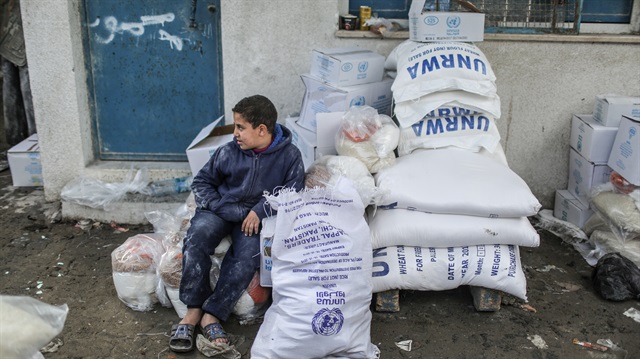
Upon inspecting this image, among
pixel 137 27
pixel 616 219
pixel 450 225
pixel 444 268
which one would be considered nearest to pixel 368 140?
pixel 450 225

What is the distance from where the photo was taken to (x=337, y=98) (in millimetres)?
4086

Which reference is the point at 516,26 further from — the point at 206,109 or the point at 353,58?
the point at 206,109

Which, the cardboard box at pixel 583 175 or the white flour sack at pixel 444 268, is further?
the cardboard box at pixel 583 175

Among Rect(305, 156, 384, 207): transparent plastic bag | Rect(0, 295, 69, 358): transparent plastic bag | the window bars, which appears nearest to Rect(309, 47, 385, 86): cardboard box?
Rect(305, 156, 384, 207): transparent plastic bag

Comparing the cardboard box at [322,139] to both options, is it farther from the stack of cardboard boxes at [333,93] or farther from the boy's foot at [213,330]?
the boy's foot at [213,330]

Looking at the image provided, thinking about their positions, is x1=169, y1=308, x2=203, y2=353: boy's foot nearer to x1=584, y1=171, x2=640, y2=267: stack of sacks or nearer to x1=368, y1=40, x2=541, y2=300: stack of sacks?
x1=368, y1=40, x2=541, y2=300: stack of sacks

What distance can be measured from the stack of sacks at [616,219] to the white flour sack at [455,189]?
944 millimetres

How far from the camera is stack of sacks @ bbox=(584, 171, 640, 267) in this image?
13.3 ft

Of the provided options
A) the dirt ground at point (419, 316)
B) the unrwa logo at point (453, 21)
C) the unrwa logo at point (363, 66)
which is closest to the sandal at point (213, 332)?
the dirt ground at point (419, 316)

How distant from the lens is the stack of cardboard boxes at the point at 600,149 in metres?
4.13

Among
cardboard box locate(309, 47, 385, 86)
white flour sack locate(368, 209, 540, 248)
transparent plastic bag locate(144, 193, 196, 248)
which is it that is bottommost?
transparent plastic bag locate(144, 193, 196, 248)

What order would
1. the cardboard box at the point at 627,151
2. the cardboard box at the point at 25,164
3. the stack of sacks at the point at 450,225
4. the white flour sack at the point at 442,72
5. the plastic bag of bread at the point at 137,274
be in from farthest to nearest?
the cardboard box at the point at 25,164 < the cardboard box at the point at 627,151 < the white flour sack at the point at 442,72 < the plastic bag of bread at the point at 137,274 < the stack of sacks at the point at 450,225

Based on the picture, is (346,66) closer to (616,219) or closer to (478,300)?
(478,300)

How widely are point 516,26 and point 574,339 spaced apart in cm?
236
